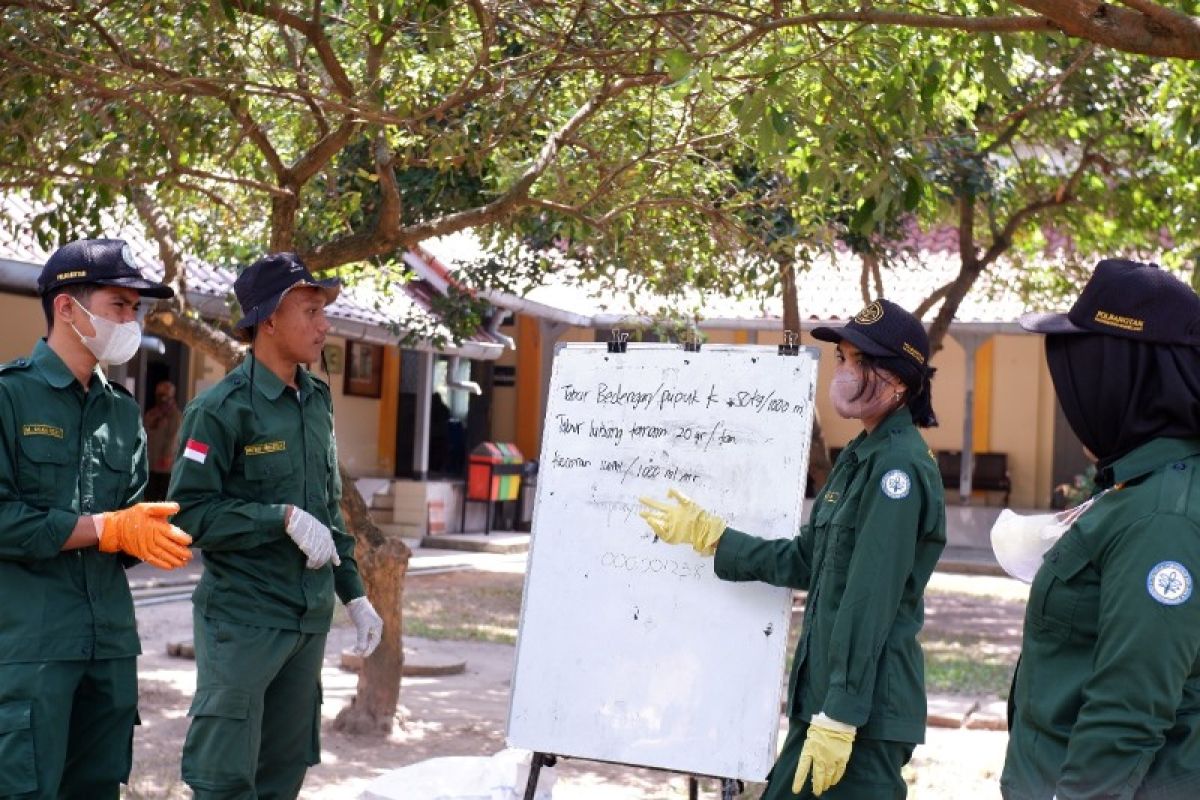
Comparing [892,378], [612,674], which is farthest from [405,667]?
[892,378]

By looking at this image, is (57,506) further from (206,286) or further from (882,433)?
(206,286)

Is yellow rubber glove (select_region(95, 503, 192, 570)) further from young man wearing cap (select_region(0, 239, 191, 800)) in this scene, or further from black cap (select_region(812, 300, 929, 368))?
black cap (select_region(812, 300, 929, 368))

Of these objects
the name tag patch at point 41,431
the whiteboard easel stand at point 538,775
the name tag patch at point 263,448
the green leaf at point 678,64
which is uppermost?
the green leaf at point 678,64

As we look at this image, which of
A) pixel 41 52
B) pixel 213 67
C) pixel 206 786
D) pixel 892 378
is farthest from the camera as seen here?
pixel 213 67

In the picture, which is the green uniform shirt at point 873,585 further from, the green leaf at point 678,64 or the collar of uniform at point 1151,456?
the green leaf at point 678,64

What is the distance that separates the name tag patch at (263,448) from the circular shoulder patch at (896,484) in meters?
1.81

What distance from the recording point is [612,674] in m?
4.76

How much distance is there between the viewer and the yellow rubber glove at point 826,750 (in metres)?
3.63

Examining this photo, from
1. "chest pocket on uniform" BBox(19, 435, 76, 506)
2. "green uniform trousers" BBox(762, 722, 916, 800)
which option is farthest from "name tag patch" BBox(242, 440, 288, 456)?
"green uniform trousers" BBox(762, 722, 916, 800)

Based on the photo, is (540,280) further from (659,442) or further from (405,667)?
(659,442)

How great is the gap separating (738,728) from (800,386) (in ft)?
3.48

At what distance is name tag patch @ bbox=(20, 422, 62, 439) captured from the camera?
13.1ft

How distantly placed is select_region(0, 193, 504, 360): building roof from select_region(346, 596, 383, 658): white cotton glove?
3.21 meters

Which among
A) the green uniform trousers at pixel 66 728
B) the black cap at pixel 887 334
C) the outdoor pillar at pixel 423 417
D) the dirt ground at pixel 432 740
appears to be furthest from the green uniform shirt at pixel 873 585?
the outdoor pillar at pixel 423 417
